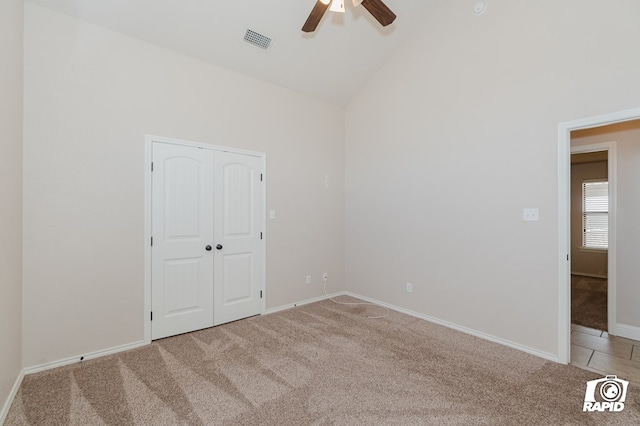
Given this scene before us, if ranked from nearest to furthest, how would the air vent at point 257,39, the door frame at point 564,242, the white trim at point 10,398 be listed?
the white trim at point 10,398 < the door frame at point 564,242 < the air vent at point 257,39

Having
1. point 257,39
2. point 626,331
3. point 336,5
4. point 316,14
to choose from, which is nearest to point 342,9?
point 336,5

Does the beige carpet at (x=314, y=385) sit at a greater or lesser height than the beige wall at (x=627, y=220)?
lesser

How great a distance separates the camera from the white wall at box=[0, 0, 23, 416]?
1.95 metres

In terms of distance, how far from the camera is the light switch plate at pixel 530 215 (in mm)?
2793

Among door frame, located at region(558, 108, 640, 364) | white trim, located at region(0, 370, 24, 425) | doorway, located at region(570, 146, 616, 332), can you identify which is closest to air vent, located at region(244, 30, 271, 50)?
door frame, located at region(558, 108, 640, 364)

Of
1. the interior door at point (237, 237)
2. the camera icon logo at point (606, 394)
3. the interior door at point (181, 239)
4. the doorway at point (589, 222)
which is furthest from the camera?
the doorway at point (589, 222)

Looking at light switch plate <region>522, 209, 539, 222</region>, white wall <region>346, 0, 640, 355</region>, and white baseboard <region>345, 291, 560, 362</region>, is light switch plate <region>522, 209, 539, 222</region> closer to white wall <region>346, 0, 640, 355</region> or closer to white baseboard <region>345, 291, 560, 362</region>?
white wall <region>346, 0, 640, 355</region>

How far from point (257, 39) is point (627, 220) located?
4.71 metres

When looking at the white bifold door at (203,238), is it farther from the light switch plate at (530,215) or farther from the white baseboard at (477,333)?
the light switch plate at (530,215)

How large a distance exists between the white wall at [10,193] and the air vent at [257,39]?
1.90 metres

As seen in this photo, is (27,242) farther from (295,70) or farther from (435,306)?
(435,306)

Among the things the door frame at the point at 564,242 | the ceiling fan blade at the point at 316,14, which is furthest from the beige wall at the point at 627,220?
the ceiling fan blade at the point at 316,14

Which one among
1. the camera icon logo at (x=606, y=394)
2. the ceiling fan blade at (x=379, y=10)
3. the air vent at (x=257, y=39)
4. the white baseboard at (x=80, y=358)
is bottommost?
the white baseboard at (x=80, y=358)

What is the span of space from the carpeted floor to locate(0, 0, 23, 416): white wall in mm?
A: 5727
